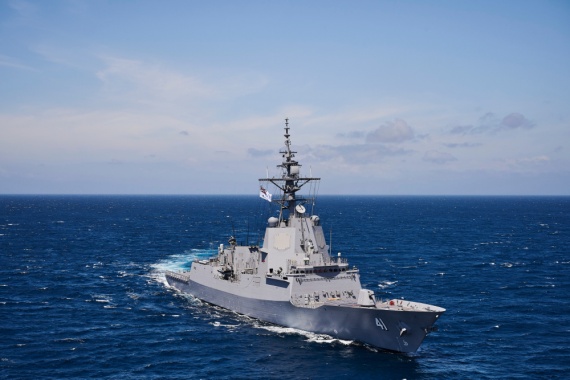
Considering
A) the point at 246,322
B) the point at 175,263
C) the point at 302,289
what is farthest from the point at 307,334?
the point at 175,263

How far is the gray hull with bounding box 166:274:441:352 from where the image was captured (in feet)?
112

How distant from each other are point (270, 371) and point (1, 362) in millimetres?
17191

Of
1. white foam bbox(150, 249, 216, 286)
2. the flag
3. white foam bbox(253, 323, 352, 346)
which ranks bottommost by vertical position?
white foam bbox(253, 323, 352, 346)

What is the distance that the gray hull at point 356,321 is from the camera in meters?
34.1

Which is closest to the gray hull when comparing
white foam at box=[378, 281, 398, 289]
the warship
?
the warship

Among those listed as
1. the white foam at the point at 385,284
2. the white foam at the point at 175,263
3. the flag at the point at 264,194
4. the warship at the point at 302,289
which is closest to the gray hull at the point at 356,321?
the warship at the point at 302,289

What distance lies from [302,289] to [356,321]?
18.3ft

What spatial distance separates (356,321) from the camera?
1438 inches

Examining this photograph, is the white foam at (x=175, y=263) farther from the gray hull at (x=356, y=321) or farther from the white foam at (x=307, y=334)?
the gray hull at (x=356, y=321)

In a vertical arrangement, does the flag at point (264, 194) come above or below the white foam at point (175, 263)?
above

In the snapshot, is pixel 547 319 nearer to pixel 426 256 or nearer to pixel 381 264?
pixel 381 264

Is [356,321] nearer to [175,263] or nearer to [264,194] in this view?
[264,194]

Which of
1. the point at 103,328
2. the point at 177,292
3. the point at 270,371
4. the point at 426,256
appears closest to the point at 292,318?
the point at 270,371

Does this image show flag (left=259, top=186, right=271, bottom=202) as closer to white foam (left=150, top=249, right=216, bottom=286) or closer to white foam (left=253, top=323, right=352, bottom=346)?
white foam (left=253, top=323, right=352, bottom=346)
